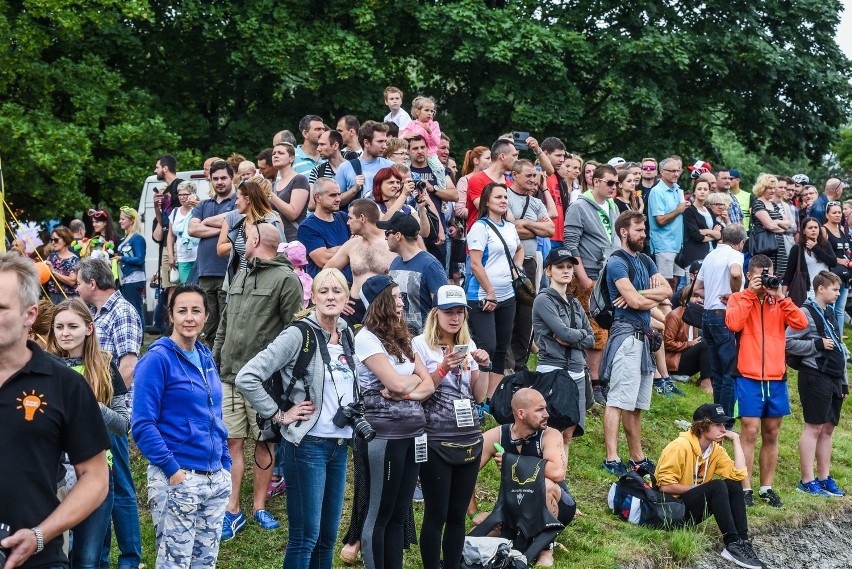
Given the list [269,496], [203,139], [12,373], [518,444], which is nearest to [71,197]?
[203,139]

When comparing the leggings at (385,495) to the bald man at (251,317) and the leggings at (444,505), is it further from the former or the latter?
the bald man at (251,317)

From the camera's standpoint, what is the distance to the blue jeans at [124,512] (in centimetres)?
675

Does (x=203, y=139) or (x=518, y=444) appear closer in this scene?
(x=518, y=444)

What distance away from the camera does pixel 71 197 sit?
18.2 meters

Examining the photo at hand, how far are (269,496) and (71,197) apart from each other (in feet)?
37.4

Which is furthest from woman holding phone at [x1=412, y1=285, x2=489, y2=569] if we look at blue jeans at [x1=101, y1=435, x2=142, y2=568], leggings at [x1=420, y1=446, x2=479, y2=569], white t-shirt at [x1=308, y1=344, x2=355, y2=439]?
blue jeans at [x1=101, y1=435, x2=142, y2=568]

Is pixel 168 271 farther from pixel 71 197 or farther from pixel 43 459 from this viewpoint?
pixel 43 459

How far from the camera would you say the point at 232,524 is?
7660 mm

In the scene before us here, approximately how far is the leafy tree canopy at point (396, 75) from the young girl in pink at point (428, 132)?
8188 mm

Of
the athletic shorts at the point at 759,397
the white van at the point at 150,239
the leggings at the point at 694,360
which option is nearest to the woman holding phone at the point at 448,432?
the athletic shorts at the point at 759,397

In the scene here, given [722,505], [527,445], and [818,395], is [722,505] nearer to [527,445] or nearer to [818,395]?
[527,445]

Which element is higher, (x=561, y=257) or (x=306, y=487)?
(x=561, y=257)

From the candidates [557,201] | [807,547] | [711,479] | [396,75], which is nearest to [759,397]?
[711,479]

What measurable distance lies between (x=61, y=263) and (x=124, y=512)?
702 centimetres
